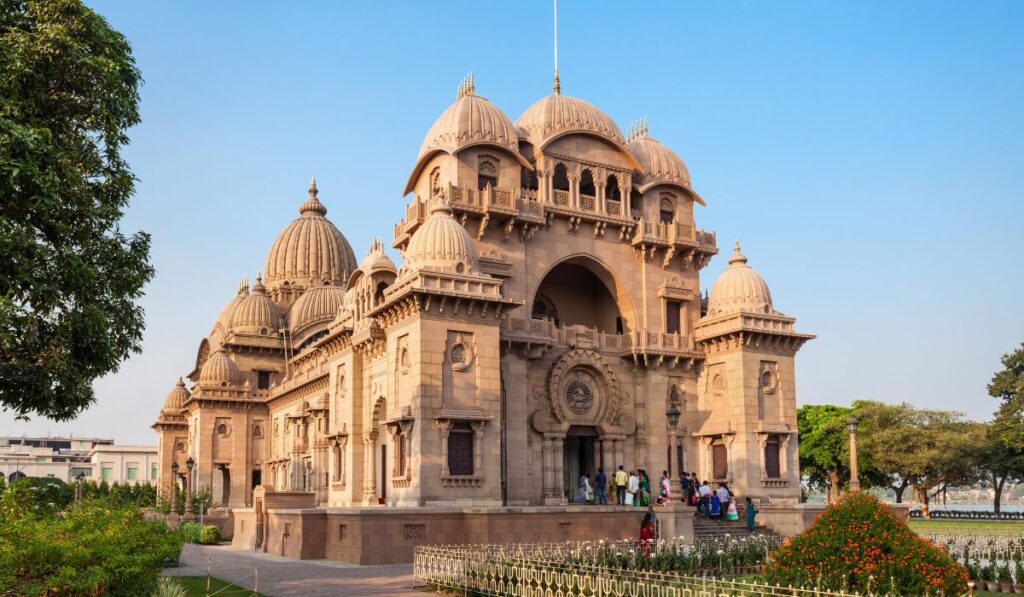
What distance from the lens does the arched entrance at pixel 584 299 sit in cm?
4159

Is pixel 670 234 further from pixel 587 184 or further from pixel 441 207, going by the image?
pixel 441 207

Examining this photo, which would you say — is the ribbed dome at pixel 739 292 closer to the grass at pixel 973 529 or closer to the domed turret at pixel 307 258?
the grass at pixel 973 529

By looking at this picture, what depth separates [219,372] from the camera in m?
60.0

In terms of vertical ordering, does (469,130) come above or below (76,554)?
above

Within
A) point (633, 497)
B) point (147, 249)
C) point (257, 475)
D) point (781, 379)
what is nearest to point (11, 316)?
point (147, 249)

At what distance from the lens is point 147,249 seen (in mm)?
19344

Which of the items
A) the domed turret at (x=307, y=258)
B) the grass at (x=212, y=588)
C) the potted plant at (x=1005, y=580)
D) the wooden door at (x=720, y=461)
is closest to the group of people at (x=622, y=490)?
the wooden door at (x=720, y=461)

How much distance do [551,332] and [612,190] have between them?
26.0 feet

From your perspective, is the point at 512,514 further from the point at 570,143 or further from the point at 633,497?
Answer: the point at 570,143

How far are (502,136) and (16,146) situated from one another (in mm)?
24888

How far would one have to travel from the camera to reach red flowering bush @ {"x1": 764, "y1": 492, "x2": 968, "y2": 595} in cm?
1441

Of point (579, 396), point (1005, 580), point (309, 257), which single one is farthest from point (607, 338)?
point (309, 257)

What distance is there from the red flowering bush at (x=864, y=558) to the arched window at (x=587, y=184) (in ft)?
88.8

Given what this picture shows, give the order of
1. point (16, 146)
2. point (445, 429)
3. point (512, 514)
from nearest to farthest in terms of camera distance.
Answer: point (16, 146) → point (512, 514) → point (445, 429)
